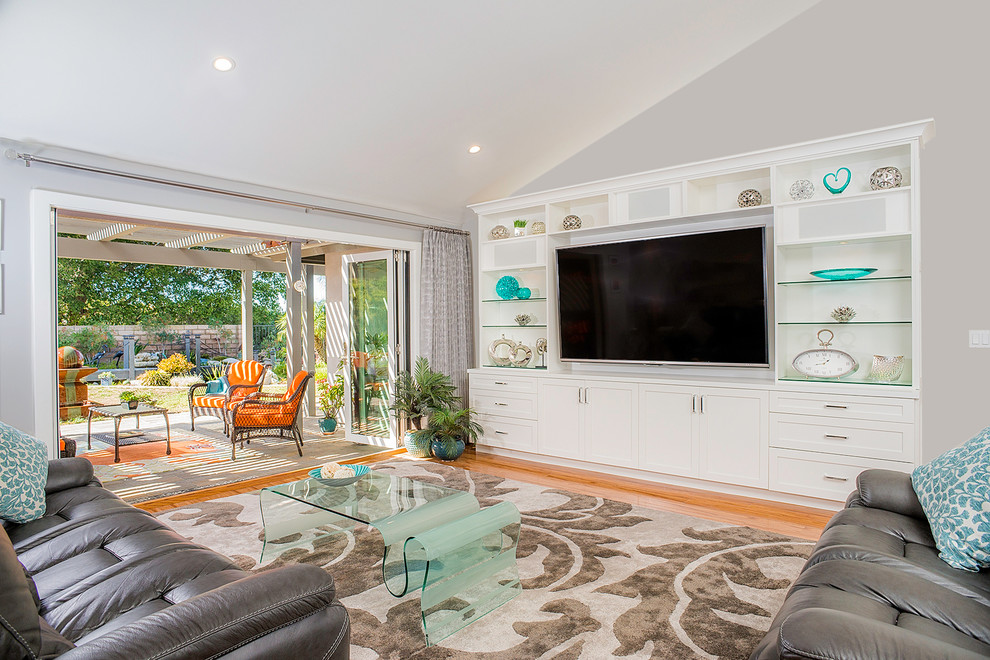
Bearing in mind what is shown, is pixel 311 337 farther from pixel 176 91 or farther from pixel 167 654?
pixel 167 654

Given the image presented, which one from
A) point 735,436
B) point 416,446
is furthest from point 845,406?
point 416,446

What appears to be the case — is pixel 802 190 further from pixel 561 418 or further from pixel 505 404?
pixel 505 404

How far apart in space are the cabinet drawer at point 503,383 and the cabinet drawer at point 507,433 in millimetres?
290

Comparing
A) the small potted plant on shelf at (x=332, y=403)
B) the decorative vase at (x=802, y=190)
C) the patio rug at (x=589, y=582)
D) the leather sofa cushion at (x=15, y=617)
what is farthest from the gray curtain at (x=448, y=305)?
the leather sofa cushion at (x=15, y=617)

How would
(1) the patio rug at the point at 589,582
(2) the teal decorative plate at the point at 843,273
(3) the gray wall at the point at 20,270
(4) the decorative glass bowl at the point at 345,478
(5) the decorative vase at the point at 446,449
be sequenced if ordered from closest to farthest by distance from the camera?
(1) the patio rug at the point at 589,582, (4) the decorative glass bowl at the point at 345,478, (3) the gray wall at the point at 20,270, (2) the teal decorative plate at the point at 843,273, (5) the decorative vase at the point at 446,449

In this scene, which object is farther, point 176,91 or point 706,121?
point 706,121

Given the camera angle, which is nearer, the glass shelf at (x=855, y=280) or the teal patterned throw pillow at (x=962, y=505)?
the teal patterned throw pillow at (x=962, y=505)

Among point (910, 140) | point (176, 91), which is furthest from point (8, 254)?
point (910, 140)

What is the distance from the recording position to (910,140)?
3.51 metres

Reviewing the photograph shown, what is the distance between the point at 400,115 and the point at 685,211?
2287 mm

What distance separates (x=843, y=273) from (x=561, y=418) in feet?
7.93

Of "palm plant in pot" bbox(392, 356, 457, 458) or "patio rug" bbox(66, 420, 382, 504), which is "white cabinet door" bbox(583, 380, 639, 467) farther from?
"patio rug" bbox(66, 420, 382, 504)

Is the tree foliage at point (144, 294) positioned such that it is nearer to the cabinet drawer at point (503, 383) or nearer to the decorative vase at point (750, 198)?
the cabinet drawer at point (503, 383)

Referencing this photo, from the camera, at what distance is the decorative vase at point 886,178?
3633 mm
